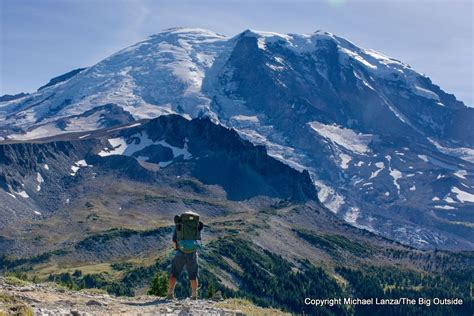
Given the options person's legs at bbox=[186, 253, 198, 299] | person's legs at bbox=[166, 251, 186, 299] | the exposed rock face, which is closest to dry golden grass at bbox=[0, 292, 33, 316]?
the exposed rock face

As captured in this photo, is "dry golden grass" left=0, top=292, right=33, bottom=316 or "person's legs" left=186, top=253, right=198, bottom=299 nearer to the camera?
"dry golden grass" left=0, top=292, right=33, bottom=316

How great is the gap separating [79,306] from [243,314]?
24.3ft

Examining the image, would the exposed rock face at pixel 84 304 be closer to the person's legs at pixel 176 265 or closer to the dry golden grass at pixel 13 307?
the dry golden grass at pixel 13 307

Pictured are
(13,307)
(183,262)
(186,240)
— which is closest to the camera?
(13,307)

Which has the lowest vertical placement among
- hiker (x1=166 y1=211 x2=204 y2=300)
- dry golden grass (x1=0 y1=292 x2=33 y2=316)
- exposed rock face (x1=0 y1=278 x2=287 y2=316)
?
exposed rock face (x1=0 y1=278 x2=287 y2=316)

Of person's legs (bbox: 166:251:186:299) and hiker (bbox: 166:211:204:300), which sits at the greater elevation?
hiker (bbox: 166:211:204:300)

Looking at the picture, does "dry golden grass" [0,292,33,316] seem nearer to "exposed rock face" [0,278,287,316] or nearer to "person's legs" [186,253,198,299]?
"exposed rock face" [0,278,287,316]

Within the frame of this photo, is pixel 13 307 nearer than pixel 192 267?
Yes

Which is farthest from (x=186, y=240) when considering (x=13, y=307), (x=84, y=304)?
(x=13, y=307)

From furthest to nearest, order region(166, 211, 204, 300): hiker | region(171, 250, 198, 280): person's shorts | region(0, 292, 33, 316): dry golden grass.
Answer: region(171, 250, 198, 280): person's shorts, region(166, 211, 204, 300): hiker, region(0, 292, 33, 316): dry golden grass

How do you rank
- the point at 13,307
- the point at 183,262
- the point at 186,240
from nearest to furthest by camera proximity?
the point at 13,307, the point at 186,240, the point at 183,262

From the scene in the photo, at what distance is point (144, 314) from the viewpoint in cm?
2691

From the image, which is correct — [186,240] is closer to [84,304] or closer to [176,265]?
[176,265]

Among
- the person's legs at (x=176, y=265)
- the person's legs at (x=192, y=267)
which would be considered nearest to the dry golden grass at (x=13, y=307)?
the person's legs at (x=176, y=265)
